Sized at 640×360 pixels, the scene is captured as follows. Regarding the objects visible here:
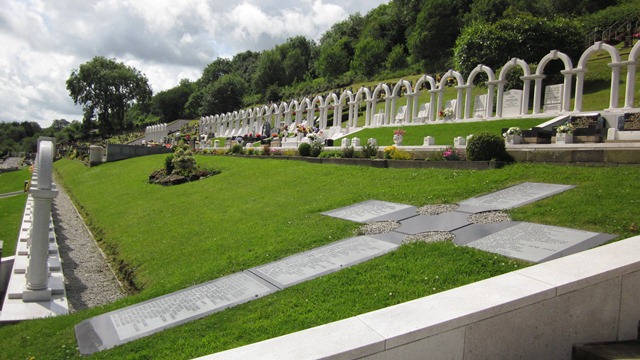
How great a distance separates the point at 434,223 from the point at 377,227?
90 centimetres

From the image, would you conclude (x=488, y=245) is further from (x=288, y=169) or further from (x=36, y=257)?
(x=288, y=169)

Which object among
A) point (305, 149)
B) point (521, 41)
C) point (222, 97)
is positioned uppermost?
point (222, 97)

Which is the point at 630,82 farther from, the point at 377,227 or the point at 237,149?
the point at 237,149

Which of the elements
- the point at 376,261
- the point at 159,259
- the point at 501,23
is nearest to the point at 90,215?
the point at 159,259

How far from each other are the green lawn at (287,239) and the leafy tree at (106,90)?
7574 centimetres

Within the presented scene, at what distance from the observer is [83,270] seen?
28.2 feet

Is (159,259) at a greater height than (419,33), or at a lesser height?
lesser

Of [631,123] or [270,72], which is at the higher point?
[270,72]

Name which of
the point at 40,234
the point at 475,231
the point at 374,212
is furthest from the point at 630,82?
the point at 40,234

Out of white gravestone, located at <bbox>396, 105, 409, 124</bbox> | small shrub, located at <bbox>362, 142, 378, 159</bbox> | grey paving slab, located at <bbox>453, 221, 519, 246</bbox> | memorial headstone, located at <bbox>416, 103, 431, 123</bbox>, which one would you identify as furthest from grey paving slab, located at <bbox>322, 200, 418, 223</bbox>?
white gravestone, located at <bbox>396, 105, 409, 124</bbox>

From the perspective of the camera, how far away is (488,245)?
5.39 meters

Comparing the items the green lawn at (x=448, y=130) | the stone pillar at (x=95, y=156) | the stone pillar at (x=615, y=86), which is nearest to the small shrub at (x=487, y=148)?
the green lawn at (x=448, y=130)

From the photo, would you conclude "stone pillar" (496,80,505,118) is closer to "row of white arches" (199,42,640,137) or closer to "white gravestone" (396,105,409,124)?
"row of white arches" (199,42,640,137)

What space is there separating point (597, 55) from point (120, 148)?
130 feet
